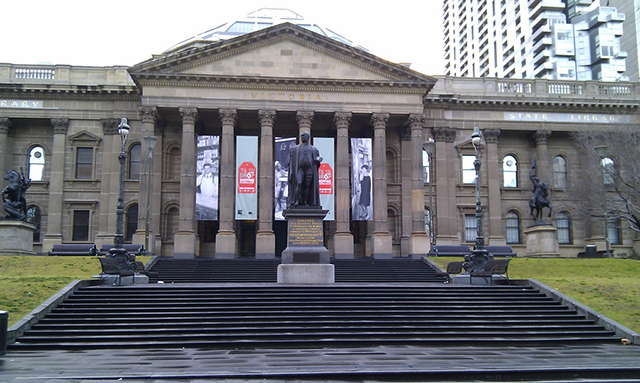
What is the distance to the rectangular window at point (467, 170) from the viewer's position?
44.4 metres

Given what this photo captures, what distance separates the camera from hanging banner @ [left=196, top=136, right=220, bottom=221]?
37.7m

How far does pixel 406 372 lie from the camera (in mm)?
10750

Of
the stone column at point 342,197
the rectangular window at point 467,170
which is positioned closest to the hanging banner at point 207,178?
the stone column at point 342,197

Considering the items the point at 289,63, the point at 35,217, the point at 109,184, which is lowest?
the point at 35,217

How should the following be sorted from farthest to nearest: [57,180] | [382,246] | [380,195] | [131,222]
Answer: [131,222] → [57,180] → [380,195] → [382,246]

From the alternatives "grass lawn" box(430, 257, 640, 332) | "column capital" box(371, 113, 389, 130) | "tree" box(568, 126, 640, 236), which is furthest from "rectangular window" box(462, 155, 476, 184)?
"grass lawn" box(430, 257, 640, 332)

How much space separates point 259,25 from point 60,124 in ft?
80.7

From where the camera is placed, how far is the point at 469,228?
44188mm

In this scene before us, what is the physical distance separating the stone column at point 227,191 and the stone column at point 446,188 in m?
14.6

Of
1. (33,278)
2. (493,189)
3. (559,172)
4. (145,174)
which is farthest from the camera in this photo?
(559,172)

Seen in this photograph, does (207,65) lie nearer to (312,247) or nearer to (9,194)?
(9,194)

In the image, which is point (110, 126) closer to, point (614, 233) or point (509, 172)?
point (509, 172)

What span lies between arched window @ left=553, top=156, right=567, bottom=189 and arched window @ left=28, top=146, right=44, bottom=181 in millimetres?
37404

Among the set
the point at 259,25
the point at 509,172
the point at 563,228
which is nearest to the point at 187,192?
the point at 509,172
